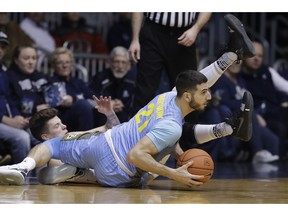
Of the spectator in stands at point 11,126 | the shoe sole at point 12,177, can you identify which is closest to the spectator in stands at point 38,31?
the spectator in stands at point 11,126

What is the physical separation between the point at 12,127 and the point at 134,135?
2.50 m

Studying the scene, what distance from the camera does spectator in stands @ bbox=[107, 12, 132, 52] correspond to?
12242 millimetres

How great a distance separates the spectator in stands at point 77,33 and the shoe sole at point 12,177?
482 centimetres

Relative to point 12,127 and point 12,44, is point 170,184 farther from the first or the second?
point 12,44

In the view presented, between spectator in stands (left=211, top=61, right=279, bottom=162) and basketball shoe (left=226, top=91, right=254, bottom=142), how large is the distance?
3.84m

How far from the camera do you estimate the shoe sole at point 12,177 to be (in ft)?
23.1

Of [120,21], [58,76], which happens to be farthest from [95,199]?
[120,21]

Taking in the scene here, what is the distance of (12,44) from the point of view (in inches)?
428

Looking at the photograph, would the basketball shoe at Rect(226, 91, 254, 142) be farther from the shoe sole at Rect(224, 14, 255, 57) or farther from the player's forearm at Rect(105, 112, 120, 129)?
the player's forearm at Rect(105, 112, 120, 129)

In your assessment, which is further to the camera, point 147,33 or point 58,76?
point 58,76

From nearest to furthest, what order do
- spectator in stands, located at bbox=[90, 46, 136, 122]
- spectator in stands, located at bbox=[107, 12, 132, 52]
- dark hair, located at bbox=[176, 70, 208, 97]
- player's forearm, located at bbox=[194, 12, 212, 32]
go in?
dark hair, located at bbox=[176, 70, 208, 97], player's forearm, located at bbox=[194, 12, 212, 32], spectator in stands, located at bbox=[90, 46, 136, 122], spectator in stands, located at bbox=[107, 12, 132, 52]

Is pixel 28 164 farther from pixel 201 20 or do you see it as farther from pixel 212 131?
pixel 201 20

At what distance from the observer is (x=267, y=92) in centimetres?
1167

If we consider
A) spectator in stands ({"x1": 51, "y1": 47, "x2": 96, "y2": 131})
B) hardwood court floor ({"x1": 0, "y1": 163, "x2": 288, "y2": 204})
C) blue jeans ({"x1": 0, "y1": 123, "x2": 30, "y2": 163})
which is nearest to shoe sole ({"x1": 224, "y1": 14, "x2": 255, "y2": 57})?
hardwood court floor ({"x1": 0, "y1": 163, "x2": 288, "y2": 204})
